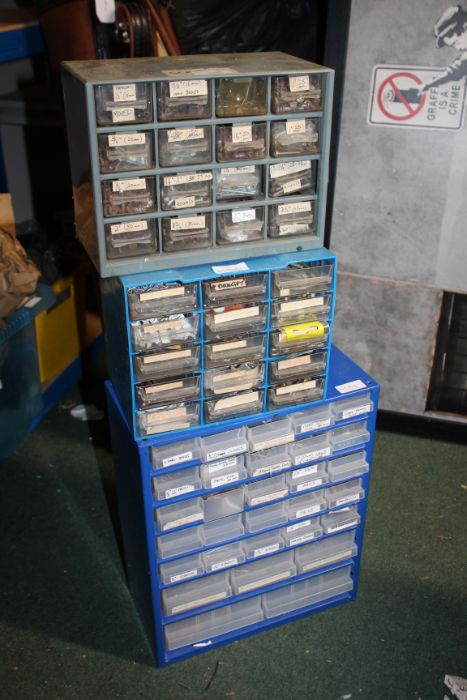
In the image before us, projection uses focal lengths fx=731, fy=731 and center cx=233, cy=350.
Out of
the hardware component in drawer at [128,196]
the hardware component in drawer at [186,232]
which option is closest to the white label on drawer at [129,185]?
the hardware component in drawer at [128,196]

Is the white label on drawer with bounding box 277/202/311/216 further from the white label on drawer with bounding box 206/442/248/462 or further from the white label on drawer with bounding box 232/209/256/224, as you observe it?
the white label on drawer with bounding box 206/442/248/462

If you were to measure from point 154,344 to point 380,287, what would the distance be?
4.08 feet

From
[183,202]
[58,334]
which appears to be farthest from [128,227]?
[58,334]

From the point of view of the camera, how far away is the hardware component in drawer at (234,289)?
1.71 metres

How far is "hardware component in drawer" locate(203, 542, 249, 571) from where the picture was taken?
2035mm

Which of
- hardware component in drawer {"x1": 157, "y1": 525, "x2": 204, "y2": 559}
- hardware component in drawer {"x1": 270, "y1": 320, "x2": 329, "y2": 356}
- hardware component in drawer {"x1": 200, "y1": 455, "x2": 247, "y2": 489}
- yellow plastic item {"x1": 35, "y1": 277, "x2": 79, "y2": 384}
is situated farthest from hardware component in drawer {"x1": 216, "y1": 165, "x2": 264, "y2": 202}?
yellow plastic item {"x1": 35, "y1": 277, "x2": 79, "y2": 384}

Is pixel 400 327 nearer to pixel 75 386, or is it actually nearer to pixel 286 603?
pixel 286 603

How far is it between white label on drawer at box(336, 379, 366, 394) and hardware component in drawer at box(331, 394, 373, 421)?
0.05 meters

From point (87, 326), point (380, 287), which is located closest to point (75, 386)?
point (87, 326)

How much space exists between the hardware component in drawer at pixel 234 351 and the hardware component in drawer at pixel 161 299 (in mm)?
132

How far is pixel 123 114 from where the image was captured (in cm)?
153

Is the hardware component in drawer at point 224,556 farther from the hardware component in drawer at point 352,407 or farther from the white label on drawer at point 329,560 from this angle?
the hardware component in drawer at point 352,407

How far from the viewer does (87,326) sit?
351cm

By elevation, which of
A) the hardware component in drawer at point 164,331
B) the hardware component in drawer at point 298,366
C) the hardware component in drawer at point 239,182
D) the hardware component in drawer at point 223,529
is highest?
the hardware component in drawer at point 239,182
